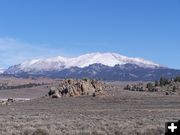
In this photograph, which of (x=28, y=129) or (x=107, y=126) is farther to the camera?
(x=107, y=126)

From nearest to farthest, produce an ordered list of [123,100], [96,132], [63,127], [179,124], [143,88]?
1. [179,124]
2. [96,132]
3. [63,127]
4. [123,100]
5. [143,88]

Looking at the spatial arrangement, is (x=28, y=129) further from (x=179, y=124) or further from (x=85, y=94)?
(x=85, y=94)

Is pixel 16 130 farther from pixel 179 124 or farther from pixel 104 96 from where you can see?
pixel 104 96

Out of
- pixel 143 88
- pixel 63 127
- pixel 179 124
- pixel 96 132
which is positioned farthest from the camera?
pixel 143 88

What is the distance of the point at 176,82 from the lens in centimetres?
14475

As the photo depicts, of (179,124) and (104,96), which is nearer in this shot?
(179,124)

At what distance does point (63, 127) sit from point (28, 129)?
3260mm

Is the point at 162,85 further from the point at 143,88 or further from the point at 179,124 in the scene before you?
the point at 179,124

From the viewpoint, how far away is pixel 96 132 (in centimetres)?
3019

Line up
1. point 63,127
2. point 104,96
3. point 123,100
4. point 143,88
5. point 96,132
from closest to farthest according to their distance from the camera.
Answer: point 96,132 → point 63,127 → point 123,100 → point 104,96 → point 143,88

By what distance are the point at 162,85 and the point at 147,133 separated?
11455cm

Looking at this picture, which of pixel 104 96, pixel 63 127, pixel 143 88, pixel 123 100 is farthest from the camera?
pixel 143 88

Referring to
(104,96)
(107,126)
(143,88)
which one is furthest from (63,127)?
(143,88)

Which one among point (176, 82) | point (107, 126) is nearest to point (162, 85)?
point (176, 82)
